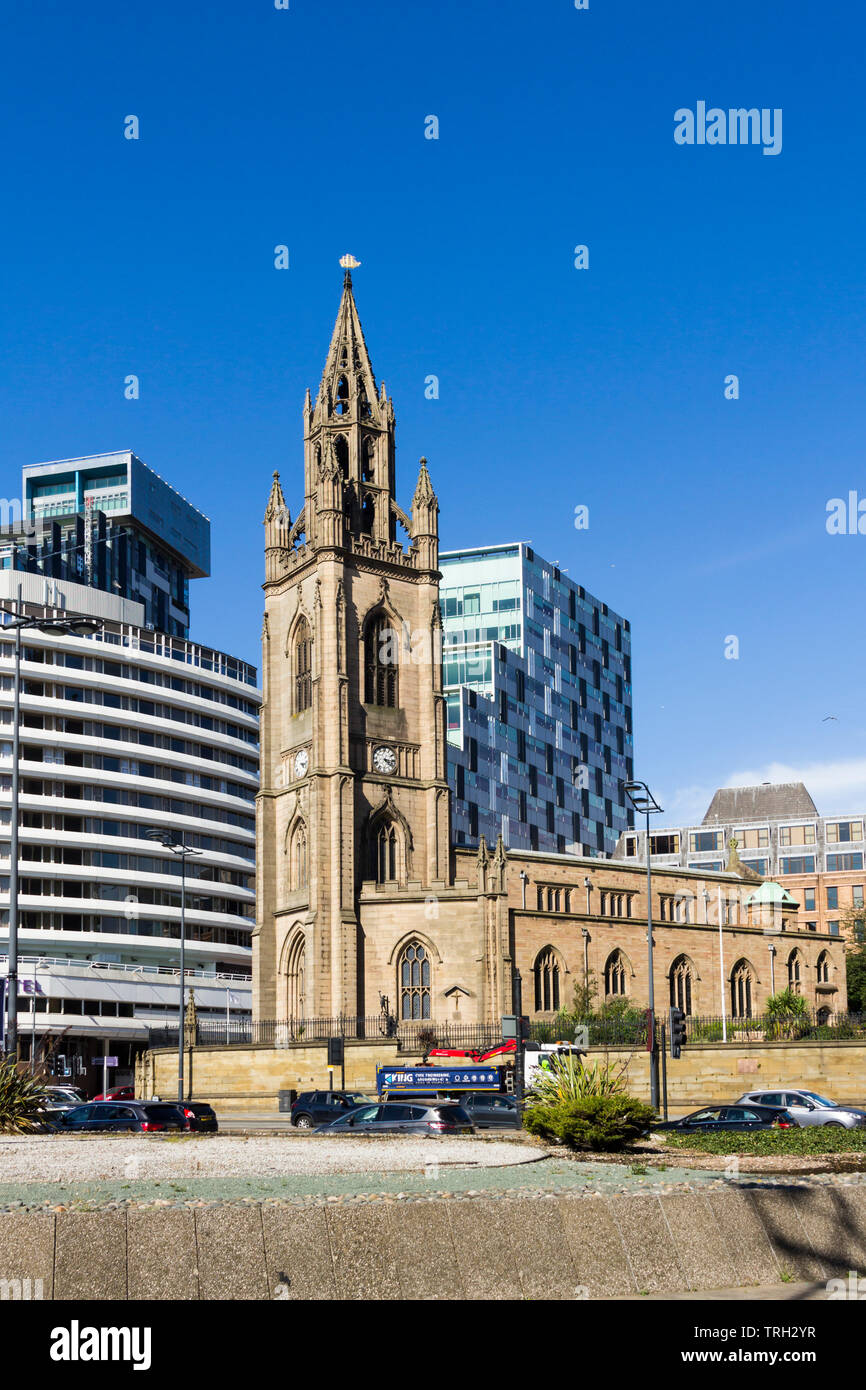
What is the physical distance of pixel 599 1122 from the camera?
21.7 meters

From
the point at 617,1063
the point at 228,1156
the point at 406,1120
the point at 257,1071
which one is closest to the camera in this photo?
the point at 228,1156

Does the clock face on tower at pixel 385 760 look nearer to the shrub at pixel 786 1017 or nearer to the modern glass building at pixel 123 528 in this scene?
the shrub at pixel 786 1017

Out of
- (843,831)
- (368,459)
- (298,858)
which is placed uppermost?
(368,459)

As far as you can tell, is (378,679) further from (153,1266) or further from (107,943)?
(153,1266)

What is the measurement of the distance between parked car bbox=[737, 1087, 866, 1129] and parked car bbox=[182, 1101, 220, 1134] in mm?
13499

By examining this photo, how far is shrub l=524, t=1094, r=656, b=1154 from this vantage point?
2159cm

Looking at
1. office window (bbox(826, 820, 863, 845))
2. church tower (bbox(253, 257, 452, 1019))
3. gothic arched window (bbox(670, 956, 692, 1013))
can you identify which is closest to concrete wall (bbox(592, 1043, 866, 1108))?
church tower (bbox(253, 257, 452, 1019))

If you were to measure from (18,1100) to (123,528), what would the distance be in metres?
140

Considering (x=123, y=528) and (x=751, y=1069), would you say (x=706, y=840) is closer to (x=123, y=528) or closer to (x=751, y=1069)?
(x=123, y=528)

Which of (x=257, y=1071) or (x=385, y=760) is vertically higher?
(x=385, y=760)

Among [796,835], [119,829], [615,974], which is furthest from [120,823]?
[796,835]

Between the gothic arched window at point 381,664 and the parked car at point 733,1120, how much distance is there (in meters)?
39.4

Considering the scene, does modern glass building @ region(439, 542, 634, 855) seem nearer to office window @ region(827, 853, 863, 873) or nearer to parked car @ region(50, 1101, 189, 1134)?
office window @ region(827, 853, 863, 873)
